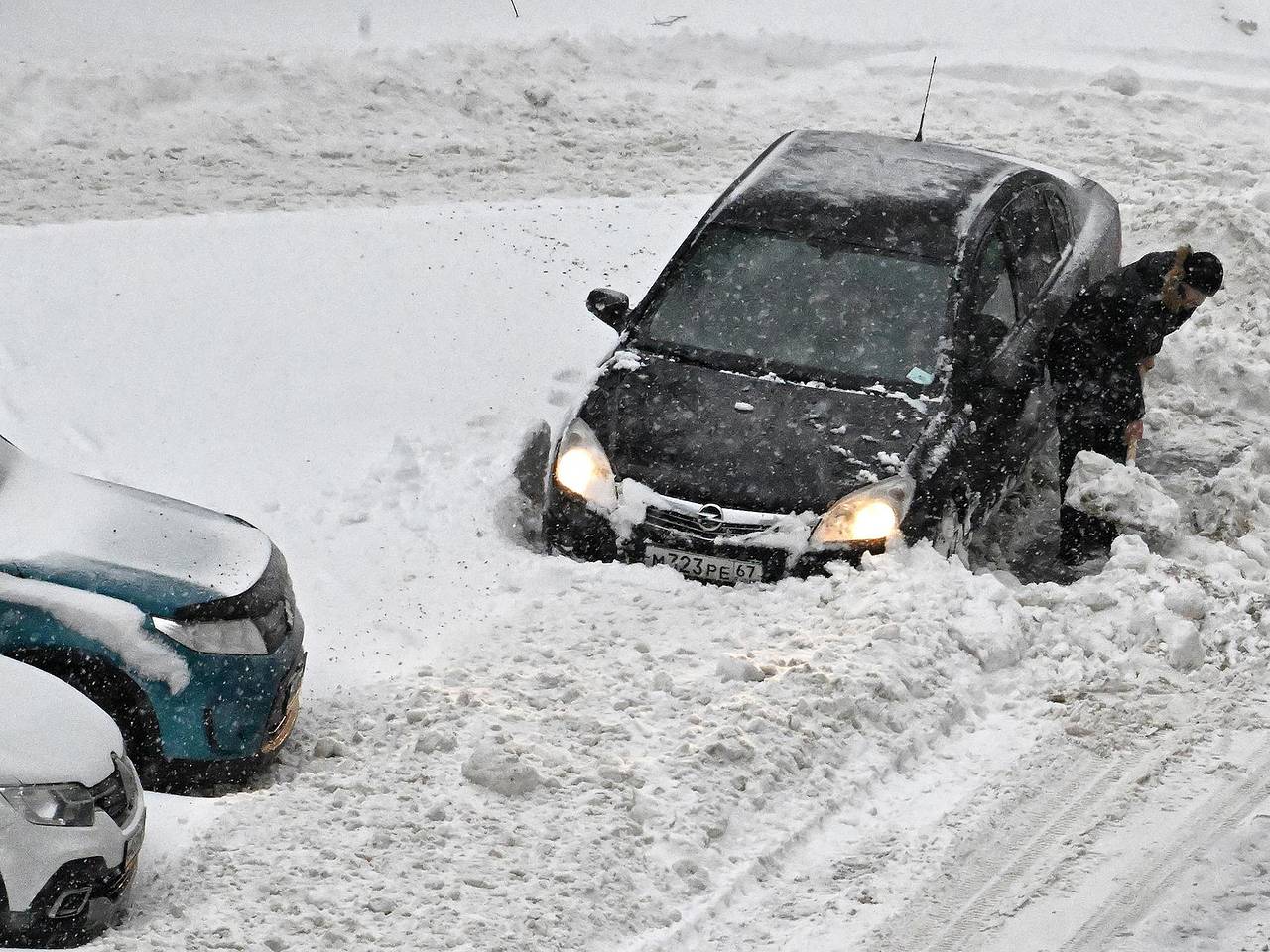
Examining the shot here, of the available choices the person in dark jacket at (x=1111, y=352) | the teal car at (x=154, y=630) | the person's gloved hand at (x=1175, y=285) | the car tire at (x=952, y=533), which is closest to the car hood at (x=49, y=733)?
the teal car at (x=154, y=630)

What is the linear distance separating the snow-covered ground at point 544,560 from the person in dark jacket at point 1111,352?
57 cm

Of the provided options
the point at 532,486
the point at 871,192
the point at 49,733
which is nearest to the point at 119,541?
the point at 49,733

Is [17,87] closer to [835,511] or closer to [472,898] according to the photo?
[835,511]

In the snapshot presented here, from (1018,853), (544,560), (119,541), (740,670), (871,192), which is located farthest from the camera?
(871,192)

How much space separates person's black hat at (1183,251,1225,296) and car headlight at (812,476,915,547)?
2.18m

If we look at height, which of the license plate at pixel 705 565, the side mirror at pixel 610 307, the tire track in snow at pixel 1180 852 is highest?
the side mirror at pixel 610 307

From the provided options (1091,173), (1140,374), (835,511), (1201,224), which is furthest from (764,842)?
(1091,173)

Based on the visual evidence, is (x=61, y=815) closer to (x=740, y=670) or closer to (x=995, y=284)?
(x=740, y=670)

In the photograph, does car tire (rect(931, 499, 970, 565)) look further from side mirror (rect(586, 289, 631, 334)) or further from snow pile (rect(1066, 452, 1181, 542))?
side mirror (rect(586, 289, 631, 334))

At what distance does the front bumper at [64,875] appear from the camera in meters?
4.34

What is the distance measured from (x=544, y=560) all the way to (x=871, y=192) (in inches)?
102

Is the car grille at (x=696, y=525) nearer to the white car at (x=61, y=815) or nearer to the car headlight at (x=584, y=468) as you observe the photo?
the car headlight at (x=584, y=468)

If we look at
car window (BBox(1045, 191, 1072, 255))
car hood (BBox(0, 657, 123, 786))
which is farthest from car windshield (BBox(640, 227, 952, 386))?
car hood (BBox(0, 657, 123, 786))

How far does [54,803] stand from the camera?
14.7 feet
